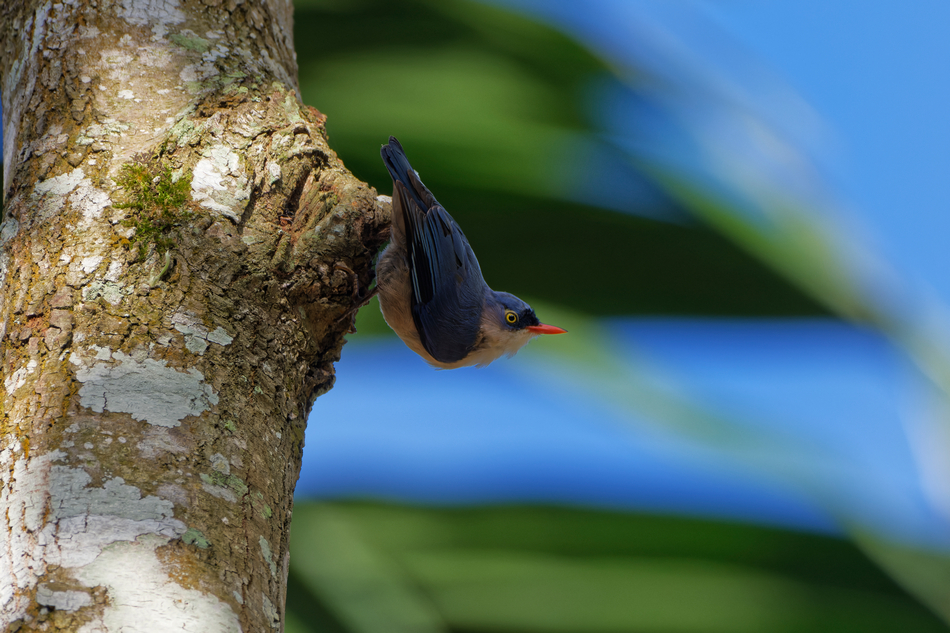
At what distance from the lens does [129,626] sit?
4.08 feet

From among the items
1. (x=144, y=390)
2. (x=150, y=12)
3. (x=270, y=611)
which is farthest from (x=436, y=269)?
(x=270, y=611)

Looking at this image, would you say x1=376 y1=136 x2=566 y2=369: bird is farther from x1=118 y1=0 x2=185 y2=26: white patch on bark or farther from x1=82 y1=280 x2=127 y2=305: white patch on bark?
x1=82 y1=280 x2=127 y2=305: white patch on bark

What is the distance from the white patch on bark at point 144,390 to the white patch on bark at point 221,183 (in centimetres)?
48

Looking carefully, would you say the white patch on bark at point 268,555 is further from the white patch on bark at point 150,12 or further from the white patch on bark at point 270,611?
the white patch on bark at point 150,12

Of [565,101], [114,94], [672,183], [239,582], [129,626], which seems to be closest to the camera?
[129,626]

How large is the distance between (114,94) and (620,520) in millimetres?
2877

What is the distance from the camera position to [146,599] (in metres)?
1.28

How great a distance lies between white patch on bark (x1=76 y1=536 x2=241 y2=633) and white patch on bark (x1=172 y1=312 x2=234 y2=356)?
1.47 feet

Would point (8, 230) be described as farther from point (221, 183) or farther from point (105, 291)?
point (221, 183)

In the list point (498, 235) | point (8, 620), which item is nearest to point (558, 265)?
point (498, 235)

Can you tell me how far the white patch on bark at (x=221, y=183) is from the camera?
6.26 ft

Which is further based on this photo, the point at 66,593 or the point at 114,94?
the point at 114,94

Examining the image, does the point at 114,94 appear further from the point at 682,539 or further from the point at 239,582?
the point at 682,539

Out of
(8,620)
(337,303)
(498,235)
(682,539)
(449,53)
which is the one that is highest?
(449,53)
